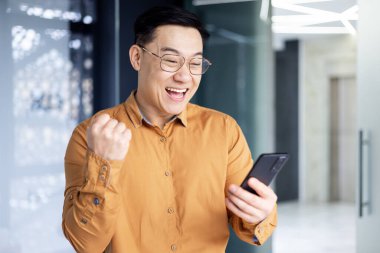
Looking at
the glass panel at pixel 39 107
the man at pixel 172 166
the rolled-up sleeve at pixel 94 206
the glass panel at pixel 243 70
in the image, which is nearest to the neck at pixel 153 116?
the man at pixel 172 166

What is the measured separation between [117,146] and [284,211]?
7957 mm

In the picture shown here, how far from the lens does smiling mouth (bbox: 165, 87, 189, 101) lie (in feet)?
4.78

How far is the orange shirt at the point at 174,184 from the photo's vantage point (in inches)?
57.4

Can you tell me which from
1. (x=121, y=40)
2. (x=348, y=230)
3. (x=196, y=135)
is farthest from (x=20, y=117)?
(x=348, y=230)

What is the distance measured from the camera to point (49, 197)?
400 centimetres

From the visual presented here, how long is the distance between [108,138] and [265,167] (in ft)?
1.32

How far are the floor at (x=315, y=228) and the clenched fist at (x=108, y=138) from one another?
17.1 feet

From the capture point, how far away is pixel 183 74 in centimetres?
142

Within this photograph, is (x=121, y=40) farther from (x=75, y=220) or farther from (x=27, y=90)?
(x=75, y=220)

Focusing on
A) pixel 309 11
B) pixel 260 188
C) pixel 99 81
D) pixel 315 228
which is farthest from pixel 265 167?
pixel 315 228

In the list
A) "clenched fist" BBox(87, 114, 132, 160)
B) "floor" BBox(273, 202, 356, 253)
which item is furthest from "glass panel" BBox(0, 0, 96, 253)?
"floor" BBox(273, 202, 356, 253)

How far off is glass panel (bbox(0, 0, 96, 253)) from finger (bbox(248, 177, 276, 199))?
2.78m

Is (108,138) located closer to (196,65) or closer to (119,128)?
(119,128)

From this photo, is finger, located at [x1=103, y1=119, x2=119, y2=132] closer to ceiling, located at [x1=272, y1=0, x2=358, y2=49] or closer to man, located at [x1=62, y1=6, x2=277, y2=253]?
man, located at [x1=62, y1=6, x2=277, y2=253]
